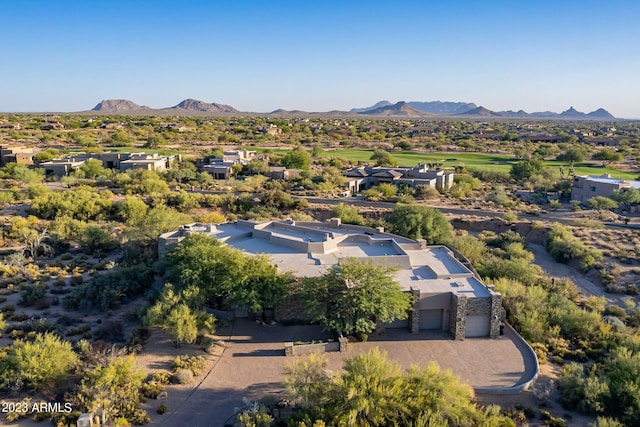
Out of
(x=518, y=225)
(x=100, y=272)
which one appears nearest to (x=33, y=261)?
(x=100, y=272)

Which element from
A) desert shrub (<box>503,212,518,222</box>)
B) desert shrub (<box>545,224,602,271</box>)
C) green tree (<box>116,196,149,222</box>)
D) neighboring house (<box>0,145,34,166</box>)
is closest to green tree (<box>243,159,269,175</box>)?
green tree (<box>116,196,149,222</box>)

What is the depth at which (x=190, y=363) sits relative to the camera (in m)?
18.9

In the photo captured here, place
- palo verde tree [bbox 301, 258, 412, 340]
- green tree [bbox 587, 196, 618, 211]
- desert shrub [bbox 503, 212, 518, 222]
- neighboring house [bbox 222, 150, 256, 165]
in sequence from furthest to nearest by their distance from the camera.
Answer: neighboring house [bbox 222, 150, 256, 165] → green tree [bbox 587, 196, 618, 211] → desert shrub [bbox 503, 212, 518, 222] → palo verde tree [bbox 301, 258, 412, 340]

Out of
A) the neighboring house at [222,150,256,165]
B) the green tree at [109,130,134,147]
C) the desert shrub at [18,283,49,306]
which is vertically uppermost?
the green tree at [109,130,134,147]

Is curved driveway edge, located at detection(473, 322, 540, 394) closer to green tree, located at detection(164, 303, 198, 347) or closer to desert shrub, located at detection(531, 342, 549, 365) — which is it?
desert shrub, located at detection(531, 342, 549, 365)

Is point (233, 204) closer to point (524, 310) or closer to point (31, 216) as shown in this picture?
point (31, 216)

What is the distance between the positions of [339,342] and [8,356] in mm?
12334

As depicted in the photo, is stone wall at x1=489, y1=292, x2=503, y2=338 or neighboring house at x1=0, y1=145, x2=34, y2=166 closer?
stone wall at x1=489, y1=292, x2=503, y2=338

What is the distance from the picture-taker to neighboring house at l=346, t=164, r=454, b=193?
57.7 metres

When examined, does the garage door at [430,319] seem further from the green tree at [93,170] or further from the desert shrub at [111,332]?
the green tree at [93,170]

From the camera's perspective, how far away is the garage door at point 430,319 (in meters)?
22.1

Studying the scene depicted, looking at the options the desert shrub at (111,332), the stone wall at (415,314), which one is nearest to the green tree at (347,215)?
the stone wall at (415,314)

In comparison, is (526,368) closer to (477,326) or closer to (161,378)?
(477,326)

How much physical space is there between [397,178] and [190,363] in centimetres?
4399
